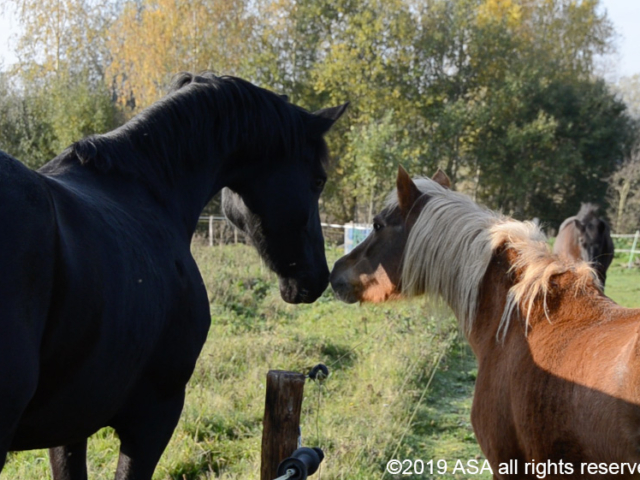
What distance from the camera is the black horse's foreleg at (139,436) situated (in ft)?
6.72

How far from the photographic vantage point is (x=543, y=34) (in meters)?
33.2

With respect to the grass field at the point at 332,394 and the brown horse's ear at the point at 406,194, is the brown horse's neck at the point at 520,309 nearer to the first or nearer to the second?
the grass field at the point at 332,394

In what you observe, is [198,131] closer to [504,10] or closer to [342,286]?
[342,286]

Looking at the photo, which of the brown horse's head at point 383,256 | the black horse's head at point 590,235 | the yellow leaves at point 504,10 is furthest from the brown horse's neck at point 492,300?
the yellow leaves at point 504,10

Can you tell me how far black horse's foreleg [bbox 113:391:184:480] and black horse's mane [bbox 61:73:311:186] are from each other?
90 cm

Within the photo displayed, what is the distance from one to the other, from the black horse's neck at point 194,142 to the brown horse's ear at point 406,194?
2.35 feet

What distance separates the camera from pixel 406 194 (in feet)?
10.8

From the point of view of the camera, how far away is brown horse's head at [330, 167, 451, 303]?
3.31 meters

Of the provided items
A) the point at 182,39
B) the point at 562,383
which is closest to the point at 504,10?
the point at 182,39

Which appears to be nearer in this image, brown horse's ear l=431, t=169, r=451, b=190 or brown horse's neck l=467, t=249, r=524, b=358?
brown horse's neck l=467, t=249, r=524, b=358

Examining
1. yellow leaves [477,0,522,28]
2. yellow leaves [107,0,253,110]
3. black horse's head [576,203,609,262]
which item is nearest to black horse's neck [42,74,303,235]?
black horse's head [576,203,609,262]

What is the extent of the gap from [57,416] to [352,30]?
90.5 feet

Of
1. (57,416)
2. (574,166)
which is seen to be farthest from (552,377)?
(574,166)

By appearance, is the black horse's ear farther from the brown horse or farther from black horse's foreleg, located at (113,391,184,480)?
black horse's foreleg, located at (113,391,184,480)
